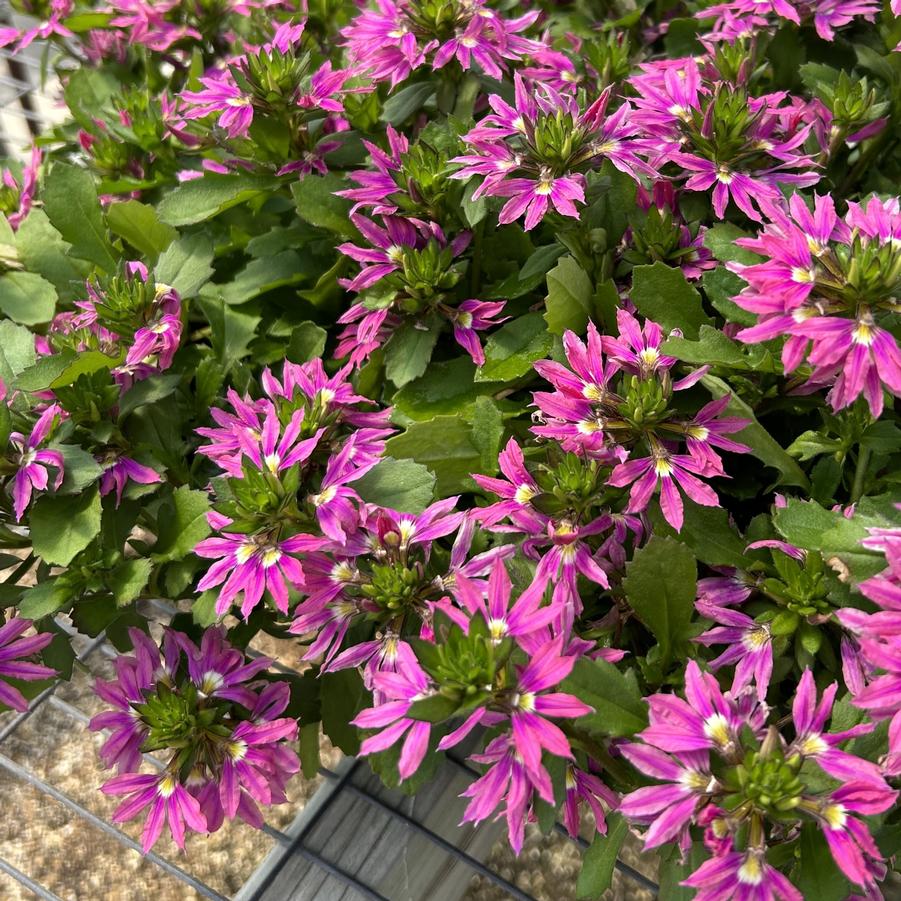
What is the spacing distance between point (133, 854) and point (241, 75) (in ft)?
3.23

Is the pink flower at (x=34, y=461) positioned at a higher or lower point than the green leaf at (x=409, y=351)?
higher

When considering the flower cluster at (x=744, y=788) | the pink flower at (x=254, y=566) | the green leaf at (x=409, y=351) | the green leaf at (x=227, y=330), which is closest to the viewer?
the flower cluster at (x=744, y=788)

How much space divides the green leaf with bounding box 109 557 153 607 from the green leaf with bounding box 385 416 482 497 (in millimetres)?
237

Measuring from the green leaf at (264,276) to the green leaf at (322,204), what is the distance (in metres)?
0.10

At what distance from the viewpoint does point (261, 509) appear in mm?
746

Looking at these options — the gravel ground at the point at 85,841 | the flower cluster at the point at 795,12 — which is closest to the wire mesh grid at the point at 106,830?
the gravel ground at the point at 85,841

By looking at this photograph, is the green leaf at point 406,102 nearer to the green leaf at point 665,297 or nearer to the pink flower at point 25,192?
the green leaf at point 665,297

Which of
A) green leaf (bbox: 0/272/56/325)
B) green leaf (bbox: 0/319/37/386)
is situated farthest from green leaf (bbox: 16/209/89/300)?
green leaf (bbox: 0/319/37/386)

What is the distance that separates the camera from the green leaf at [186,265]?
0.97m

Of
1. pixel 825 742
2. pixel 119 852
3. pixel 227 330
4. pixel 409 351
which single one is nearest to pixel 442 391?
pixel 409 351

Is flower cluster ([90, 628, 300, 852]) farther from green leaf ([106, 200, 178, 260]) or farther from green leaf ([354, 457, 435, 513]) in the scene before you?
green leaf ([106, 200, 178, 260])

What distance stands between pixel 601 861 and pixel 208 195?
755 mm

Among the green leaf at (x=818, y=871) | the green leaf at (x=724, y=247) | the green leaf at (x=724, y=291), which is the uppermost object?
the green leaf at (x=724, y=247)

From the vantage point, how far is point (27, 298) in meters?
1.12
